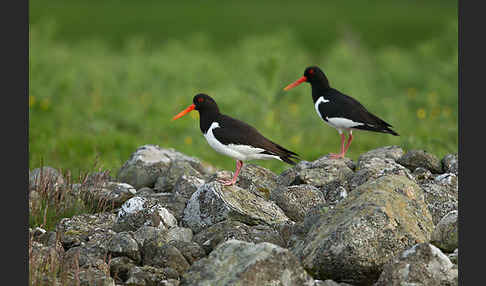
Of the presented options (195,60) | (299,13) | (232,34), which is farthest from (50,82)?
(299,13)

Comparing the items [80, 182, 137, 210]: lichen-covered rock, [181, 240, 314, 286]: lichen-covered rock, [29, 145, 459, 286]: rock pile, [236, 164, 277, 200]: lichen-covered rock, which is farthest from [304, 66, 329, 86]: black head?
[181, 240, 314, 286]: lichen-covered rock

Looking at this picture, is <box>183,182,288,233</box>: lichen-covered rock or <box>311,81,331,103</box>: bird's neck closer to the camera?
<box>183,182,288,233</box>: lichen-covered rock

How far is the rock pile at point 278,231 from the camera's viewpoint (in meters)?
4.96

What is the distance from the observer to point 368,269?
17.0 feet

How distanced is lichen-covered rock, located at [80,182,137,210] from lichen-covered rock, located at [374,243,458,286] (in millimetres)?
3436

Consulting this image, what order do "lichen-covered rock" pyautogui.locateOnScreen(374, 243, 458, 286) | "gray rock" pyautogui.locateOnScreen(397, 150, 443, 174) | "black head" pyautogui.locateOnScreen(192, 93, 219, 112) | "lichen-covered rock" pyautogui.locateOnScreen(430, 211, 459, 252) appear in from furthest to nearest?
"gray rock" pyautogui.locateOnScreen(397, 150, 443, 174) < "black head" pyautogui.locateOnScreen(192, 93, 219, 112) < "lichen-covered rock" pyautogui.locateOnScreen(430, 211, 459, 252) < "lichen-covered rock" pyautogui.locateOnScreen(374, 243, 458, 286)

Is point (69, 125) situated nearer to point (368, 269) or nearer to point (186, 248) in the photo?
point (186, 248)

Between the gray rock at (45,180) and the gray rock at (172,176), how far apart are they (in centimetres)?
119

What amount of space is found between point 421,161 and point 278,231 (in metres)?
2.48

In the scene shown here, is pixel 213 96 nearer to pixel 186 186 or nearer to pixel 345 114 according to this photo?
pixel 345 114

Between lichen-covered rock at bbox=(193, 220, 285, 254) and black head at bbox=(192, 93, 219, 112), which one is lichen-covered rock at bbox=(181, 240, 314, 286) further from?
black head at bbox=(192, 93, 219, 112)

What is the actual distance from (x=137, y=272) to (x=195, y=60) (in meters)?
14.6

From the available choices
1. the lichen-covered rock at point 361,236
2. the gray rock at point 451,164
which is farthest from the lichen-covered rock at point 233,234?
the gray rock at point 451,164

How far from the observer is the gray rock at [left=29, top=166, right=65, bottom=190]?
7.12 m
